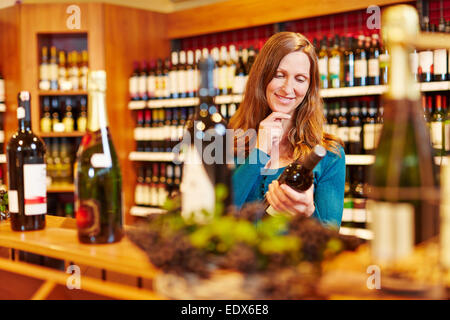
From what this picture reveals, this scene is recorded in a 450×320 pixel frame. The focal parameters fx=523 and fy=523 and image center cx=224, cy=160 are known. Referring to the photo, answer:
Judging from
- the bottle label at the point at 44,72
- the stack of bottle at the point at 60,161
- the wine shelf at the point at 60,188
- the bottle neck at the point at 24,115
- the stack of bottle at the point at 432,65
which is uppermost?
the bottle label at the point at 44,72

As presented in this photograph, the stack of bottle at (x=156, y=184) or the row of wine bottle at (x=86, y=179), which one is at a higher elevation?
the row of wine bottle at (x=86, y=179)

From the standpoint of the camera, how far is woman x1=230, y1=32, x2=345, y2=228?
5.21ft

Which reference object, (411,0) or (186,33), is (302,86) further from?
(186,33)

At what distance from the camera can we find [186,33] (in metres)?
4.65

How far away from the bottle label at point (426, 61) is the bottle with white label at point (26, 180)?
2383 millimetres

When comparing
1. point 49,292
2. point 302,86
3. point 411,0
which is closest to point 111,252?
point 49,292

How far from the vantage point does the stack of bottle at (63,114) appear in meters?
4.48

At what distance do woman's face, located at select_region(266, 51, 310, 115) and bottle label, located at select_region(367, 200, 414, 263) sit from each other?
3.15 feet

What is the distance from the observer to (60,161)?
465cm

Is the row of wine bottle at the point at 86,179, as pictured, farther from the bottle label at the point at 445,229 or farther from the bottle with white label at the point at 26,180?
the bottle label at the point at 445,229

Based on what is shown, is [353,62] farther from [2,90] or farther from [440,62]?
[2,90]

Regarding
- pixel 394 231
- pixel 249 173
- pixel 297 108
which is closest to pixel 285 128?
pixel 297 108

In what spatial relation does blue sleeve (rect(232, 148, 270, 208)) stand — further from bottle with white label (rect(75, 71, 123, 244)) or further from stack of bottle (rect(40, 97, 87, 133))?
stack of bottle (rect(40, 97, 87, 133))

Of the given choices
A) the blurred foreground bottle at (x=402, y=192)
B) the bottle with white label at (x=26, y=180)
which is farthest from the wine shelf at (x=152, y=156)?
the blurred foreground bottle at (x=402, y=192)
